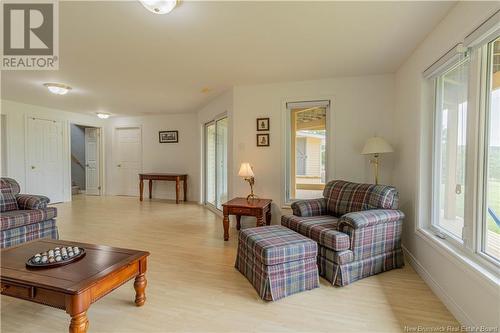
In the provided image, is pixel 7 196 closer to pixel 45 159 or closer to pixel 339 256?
pixel 45 159

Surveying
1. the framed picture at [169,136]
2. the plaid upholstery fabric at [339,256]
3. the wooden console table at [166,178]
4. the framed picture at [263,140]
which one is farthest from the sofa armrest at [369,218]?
the framed picture at [169,136]

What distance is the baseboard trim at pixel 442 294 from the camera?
1.75 metres

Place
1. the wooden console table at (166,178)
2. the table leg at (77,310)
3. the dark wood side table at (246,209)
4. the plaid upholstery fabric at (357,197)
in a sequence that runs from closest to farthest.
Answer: the table leg at (77,310) → the plaid upholstery fabric at (357,197) → the dark wood side table at (246,209) → the wooden console table at (166,178)

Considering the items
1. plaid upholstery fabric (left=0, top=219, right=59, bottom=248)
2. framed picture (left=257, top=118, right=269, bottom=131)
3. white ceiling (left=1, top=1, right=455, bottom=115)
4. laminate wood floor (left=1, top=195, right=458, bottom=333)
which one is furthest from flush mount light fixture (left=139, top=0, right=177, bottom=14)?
plaid upholstery fabric (left=0, top=219, right=59, bottom=248)

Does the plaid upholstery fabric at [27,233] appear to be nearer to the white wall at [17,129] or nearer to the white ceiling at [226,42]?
the white ceiling at [226,42]

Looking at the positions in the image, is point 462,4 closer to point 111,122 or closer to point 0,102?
point 0,102

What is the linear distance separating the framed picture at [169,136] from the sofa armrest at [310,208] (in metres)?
4.62

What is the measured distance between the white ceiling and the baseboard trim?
2158mm

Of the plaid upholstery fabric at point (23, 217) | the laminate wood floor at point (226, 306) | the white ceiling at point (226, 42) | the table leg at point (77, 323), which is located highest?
the white ceiling at point (226, 42)

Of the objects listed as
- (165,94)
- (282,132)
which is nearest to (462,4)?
(282,132)

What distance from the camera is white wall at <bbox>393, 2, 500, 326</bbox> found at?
1.62m

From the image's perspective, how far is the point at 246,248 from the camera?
246cm

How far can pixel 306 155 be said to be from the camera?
414 centimetres

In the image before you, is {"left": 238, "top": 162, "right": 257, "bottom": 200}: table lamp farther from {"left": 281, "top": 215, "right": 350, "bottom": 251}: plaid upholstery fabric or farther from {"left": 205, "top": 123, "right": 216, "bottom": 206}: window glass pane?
{"left": 205, "top": 123, "right": 216, "bottom": 206}: window glass pane
